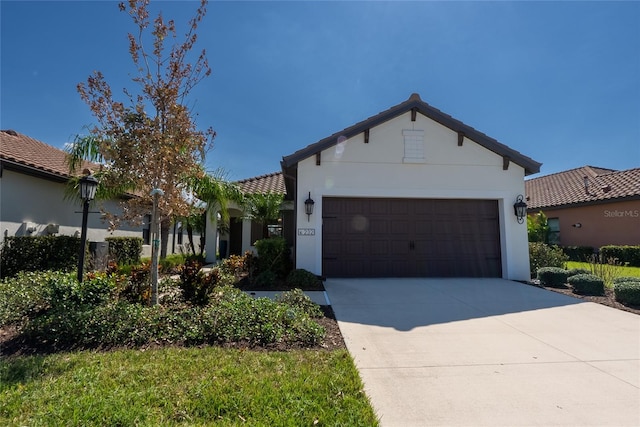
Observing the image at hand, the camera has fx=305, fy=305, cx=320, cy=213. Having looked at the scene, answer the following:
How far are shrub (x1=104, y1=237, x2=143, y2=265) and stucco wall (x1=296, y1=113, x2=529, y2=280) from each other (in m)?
7.47

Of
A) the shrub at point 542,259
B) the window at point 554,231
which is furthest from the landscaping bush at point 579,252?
the shrub at point 542,259

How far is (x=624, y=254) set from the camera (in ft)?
46.1

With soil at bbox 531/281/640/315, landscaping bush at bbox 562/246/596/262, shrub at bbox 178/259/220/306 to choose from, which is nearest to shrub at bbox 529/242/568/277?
soil at bbox 531/281/640/315

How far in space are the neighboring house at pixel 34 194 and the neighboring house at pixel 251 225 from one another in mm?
5194

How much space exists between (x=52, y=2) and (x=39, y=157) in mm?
6132

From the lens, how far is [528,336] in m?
4.71

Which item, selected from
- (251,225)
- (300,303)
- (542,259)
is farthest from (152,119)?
(542,259)

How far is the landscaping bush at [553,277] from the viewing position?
846 centimetres

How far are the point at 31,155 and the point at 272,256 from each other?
9119mm

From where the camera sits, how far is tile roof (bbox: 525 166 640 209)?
15695 mm

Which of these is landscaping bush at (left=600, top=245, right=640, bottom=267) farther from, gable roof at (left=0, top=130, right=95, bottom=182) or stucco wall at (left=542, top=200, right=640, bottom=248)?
gable roof at (left=0, top=130, right=95, bottom=182)

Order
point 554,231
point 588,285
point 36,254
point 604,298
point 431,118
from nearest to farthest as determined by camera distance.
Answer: point 604,298 < point 588,285 < point 36,254 < point 431,118 < point 554,231

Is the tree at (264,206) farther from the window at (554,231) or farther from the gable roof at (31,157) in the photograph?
the window at (554,231)

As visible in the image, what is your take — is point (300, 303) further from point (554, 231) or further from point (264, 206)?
point (554, 231)
